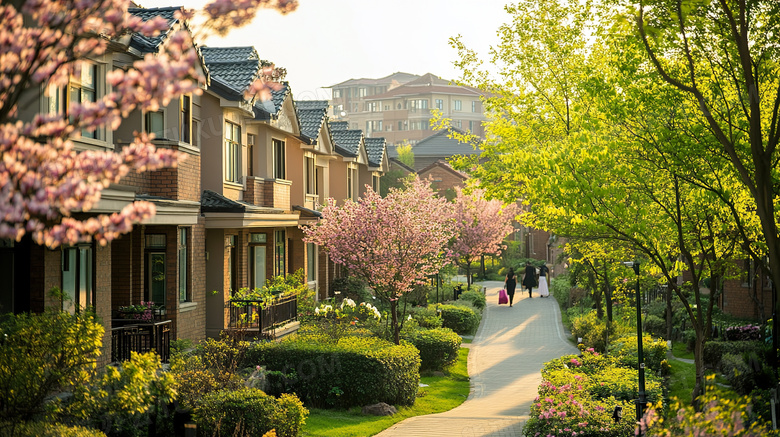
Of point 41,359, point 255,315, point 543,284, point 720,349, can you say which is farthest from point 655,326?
point 41,359

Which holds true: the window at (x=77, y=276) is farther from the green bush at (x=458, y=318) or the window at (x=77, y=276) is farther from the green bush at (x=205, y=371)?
the green bush at (x=458, y=318)

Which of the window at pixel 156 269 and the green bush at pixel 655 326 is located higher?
the window at pixel 156 269

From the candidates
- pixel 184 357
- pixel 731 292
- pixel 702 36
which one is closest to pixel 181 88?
pixel 702 36

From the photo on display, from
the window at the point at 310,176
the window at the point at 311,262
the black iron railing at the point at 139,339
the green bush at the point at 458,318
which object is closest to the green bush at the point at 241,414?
the black iron railing at the point at 139,339

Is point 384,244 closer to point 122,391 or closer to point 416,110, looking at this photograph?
point 122,391

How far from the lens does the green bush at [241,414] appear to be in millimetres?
13594

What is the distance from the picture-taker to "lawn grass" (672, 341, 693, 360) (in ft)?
80.8

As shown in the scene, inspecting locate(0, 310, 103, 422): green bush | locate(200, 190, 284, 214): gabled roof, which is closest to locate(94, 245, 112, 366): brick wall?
locate(0, 310, 103, 422): green bush

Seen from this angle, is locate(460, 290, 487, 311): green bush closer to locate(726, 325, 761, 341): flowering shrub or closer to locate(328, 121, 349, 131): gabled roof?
locate(328, 121, 349, 131): gabled roof

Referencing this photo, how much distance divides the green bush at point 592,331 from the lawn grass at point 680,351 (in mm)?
2224

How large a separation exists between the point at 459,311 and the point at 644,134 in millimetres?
18783

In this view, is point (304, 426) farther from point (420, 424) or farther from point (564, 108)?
point (564, 108)

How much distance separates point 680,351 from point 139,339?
1771 cm

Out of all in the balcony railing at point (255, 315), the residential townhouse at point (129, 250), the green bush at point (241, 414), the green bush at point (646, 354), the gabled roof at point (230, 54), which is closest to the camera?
the residential townhouse at point (129, 250)
